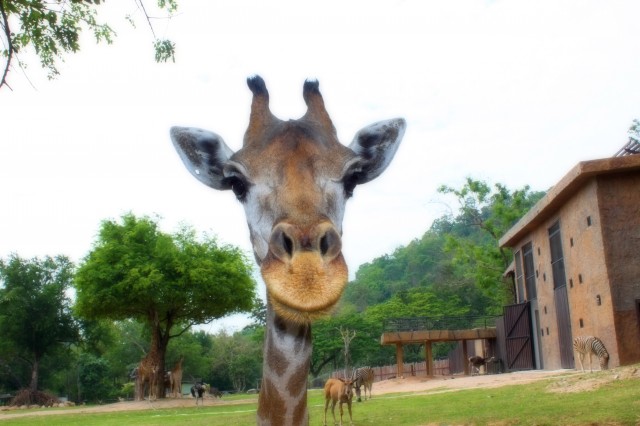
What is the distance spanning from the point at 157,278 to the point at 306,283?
33.6 m

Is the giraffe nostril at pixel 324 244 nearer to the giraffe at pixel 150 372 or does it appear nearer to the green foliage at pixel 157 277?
the green foliage at pixel 157 277

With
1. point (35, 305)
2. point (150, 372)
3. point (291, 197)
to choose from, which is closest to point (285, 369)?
point (291, 197)

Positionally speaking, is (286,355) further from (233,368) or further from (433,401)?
(233,368)

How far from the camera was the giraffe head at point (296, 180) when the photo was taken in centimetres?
298

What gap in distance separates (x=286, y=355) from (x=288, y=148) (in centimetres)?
123

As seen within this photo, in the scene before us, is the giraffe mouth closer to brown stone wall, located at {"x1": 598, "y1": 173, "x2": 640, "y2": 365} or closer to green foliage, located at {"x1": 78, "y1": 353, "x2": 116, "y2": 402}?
brown stone wall, located at {"x1": 598, "y1": 173, "x2": 640, "y2": 365}

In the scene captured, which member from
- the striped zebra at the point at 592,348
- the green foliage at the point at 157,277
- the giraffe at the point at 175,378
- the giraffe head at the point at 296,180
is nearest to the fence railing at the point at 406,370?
the giraffe at the point at 175,378

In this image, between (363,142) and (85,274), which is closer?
(363,142)

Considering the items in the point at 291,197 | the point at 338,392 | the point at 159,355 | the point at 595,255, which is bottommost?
the point at 338,392

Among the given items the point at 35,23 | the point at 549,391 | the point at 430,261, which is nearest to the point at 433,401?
the point at 549,391

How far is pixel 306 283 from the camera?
2.93 meters

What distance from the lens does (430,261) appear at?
11469 centimetres

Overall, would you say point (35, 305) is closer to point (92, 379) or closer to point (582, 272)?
point (92, 379)

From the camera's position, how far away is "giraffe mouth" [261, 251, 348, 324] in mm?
2908
